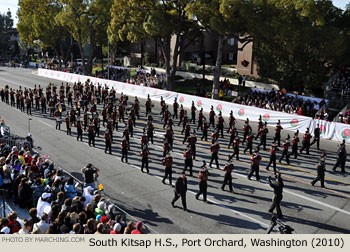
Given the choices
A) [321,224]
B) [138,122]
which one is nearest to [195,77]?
[138,122]

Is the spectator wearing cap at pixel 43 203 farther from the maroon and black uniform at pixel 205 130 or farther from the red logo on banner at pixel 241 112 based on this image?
the red logo on banner at pixel 241 112

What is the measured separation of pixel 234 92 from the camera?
3419 cm

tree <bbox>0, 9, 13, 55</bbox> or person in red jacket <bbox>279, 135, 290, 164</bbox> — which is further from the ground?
tree <bbox>0, 9, 13, 55</bbox>

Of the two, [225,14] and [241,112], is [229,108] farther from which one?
[225,14]

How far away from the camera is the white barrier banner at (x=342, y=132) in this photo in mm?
21094

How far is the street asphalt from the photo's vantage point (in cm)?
1152

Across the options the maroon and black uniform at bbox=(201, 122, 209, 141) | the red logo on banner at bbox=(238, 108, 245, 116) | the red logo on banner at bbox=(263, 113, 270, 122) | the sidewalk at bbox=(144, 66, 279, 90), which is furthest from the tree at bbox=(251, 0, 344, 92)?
the maroon and black uniform at bbox=(201, 122, 209, 141)

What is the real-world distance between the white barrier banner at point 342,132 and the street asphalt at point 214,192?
49.5 inches

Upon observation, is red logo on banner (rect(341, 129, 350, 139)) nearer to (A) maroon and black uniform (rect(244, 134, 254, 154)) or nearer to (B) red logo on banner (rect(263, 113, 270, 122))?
(B) red logo on banner (rect(263, 113, 270, 122))

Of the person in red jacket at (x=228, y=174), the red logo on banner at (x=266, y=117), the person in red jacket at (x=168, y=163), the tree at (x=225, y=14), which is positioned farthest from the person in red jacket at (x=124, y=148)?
the tree at (x=225, y=14)

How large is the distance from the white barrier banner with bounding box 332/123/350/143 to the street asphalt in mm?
1258

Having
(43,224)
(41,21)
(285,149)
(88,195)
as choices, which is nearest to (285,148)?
(285,149)

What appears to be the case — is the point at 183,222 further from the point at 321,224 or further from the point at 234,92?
the point at 234,92

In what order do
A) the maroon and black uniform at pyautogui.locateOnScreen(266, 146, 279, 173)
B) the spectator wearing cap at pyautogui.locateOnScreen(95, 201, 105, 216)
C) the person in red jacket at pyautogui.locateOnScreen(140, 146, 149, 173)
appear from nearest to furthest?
the spectator wearing cap at pyautogui.locateOnScreen(95, 201, 105, 216) < the person in red jacket at pyautogui.locateOnScreen(140, 146, 149, 173) < the maroon and black uniform at pyautogui.locateOnScreen(266, 146, 279, 173)
